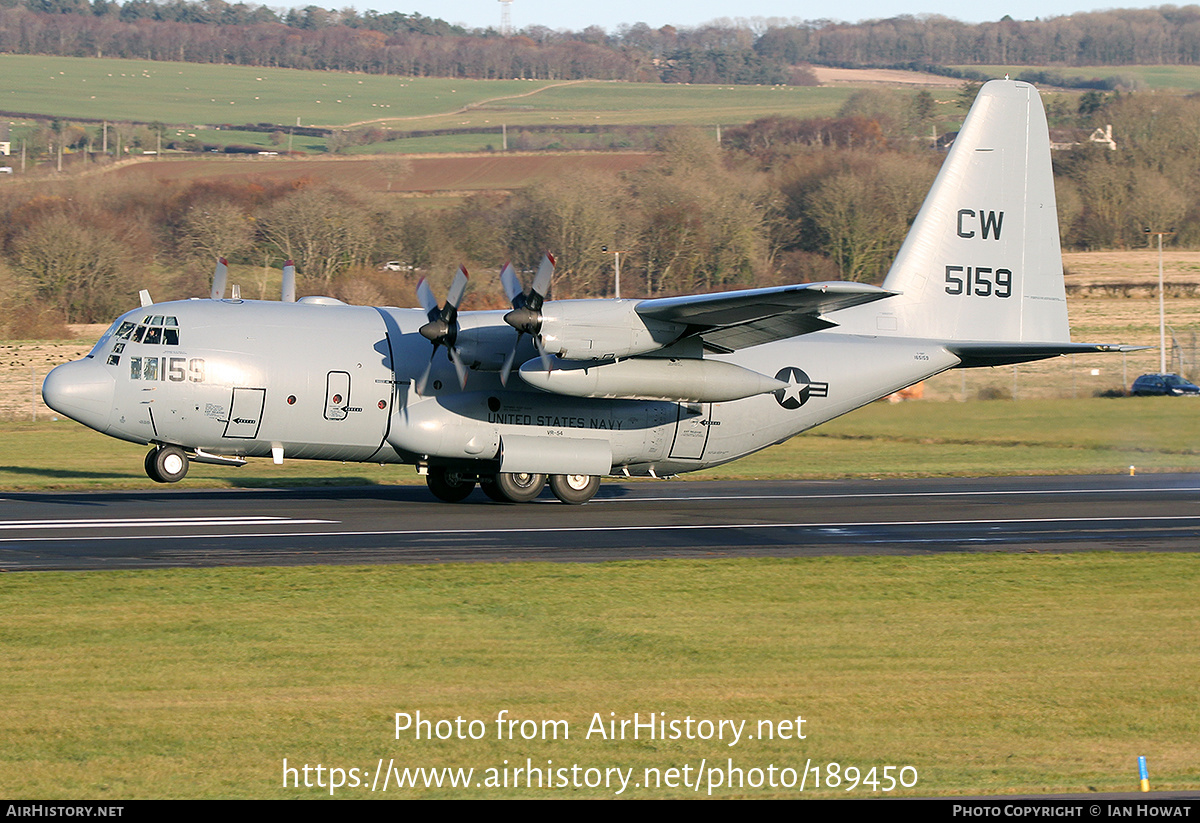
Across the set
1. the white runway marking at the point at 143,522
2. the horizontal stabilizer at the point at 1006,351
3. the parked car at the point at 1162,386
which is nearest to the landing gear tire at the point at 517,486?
the white runway marking at the point at 143,522

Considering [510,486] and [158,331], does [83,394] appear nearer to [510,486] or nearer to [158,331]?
[158,331]

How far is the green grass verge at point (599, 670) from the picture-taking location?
9.51m

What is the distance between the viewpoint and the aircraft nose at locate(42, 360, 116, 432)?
2172cm

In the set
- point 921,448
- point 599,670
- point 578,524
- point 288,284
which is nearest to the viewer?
point 599,670

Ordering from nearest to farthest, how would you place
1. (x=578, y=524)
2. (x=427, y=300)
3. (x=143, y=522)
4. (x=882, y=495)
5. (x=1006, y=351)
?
1. (x=143, y=522)
2. (x=578, y=524)
3. (x=427, y=300)
4. (x=1006, y=351)
5. (x=882, y=495)

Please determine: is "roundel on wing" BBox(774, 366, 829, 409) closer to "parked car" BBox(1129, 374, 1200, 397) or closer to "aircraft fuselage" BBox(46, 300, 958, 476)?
"aircraft fuselage" BBox(46, 300, 958, 476)

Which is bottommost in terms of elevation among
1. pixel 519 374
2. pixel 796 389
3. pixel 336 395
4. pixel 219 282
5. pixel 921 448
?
pixel 921 448

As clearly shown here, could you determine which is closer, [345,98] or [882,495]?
[882,495]

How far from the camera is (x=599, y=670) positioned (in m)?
12.3

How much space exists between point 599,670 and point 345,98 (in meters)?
144

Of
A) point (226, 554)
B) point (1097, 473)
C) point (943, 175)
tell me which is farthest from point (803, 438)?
point (226, 554)

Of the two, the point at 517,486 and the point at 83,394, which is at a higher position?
the point at 83,394

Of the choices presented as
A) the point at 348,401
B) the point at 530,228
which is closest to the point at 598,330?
the point at 348,401

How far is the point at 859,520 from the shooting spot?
23438mm
